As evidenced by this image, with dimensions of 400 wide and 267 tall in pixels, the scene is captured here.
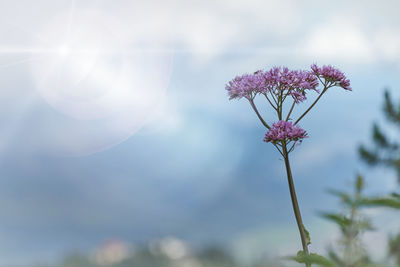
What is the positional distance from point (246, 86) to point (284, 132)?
1159 mm

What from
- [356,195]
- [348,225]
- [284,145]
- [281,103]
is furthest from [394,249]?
[281,103]

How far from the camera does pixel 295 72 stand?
244 inches

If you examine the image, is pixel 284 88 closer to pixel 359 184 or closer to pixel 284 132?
pixel 284 132

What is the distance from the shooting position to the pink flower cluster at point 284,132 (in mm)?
5469

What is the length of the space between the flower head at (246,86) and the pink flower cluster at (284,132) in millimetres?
823

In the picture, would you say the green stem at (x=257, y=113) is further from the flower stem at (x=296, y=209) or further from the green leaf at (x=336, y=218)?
the green leaf at (x=336, y=218)

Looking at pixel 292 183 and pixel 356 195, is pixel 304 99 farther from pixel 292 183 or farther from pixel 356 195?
pixel 356 195

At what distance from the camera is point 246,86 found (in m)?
6.33

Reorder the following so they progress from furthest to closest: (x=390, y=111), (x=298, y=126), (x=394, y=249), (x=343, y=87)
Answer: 1. (x=390, y=111)
2. (x=343, y=87)
3. (x=298, y=126)
4. (x=394, y=249)

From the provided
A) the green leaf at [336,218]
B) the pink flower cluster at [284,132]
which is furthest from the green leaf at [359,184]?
the pink flower cluster at [284,132]

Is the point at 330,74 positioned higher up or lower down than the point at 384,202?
higher up

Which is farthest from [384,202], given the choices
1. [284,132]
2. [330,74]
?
[330,74]

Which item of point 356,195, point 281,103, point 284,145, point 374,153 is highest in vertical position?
point 374,153

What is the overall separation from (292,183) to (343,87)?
6.85ft
